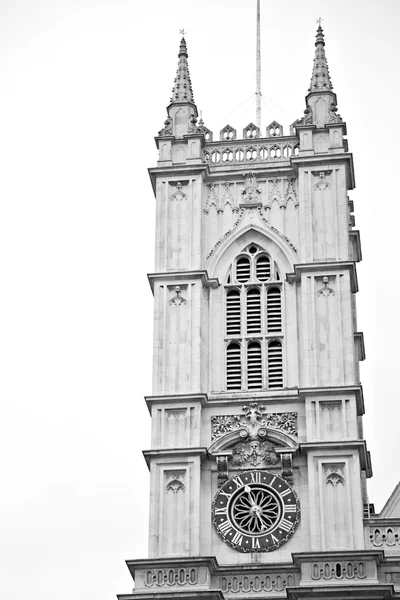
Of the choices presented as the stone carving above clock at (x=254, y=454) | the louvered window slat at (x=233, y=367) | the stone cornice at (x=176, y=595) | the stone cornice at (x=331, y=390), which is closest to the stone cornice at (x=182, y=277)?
the louvered window slat at (x=233, y=367)

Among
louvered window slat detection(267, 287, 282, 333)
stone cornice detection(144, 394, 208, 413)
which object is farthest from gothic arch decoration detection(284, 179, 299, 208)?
stone cornice detection(144, 394, 208, 413)

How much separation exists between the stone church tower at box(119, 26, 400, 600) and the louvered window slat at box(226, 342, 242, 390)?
0.06m

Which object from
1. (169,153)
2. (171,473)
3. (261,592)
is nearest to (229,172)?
(169,153)

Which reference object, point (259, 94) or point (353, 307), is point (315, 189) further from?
point (259, 94)

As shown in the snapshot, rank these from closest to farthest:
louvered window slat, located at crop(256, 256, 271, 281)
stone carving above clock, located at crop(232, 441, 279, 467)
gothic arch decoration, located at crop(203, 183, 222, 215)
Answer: stone carving above clock, located at crop(232, 441, 279, 467)
louvered window slat, located at crop(256, 256, 271, 281)
gothic arch decoration, located at crop(203, 183, 222, 215)

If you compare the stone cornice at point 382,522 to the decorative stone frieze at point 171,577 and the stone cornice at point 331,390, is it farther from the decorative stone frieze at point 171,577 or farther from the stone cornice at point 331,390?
the decorative stone frieze at point 171,577

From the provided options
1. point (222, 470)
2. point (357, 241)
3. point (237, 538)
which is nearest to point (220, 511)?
point (237, 538)

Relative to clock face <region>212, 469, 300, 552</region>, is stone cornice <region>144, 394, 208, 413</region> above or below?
above

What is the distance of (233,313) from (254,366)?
71.0 inches

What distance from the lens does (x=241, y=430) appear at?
47812 millimetres

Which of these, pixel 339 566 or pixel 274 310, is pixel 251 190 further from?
pixel 339 566

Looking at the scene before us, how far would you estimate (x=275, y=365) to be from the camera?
49000mm

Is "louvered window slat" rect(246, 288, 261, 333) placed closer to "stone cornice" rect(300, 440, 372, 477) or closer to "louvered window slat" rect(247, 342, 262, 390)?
"louvered window slat" rect(247, 342, 262, 390)

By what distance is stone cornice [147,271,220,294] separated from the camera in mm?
49938
